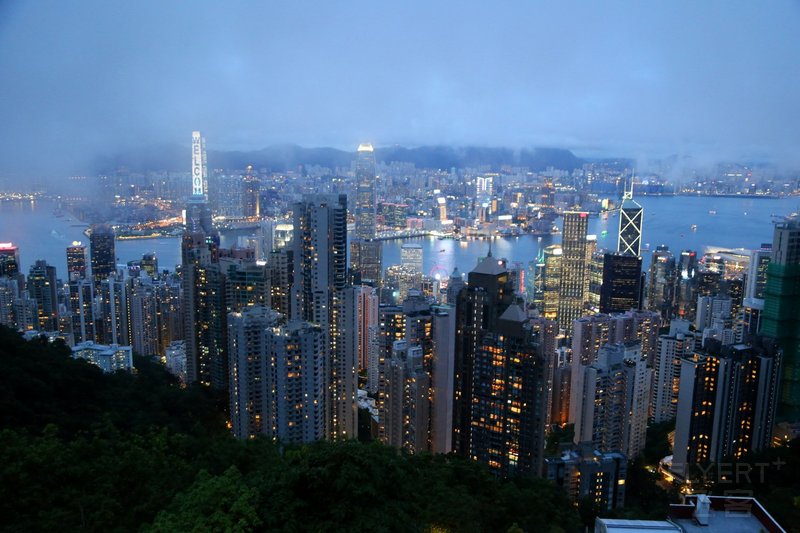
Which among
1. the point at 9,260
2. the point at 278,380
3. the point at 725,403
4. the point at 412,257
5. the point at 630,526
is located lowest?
the point at 725,403

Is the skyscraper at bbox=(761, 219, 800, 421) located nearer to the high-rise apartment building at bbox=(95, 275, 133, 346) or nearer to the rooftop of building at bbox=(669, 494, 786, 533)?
the rooftop of building at bbox=(669, 494, 786, 533)

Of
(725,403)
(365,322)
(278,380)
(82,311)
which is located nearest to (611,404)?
(725,403)

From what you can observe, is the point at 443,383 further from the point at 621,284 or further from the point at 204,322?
the point at 621,284

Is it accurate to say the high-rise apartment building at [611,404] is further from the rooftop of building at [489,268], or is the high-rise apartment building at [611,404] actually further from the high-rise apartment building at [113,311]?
the high-rise apartment building at [113,311]

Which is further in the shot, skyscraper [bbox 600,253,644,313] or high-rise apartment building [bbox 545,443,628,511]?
skyscraper [bbox 600,253,644,313]

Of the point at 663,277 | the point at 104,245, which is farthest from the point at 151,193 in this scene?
the point at 663,277

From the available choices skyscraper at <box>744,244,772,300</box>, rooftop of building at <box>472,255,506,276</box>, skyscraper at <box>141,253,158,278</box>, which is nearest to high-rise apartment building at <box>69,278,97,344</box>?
skyscraper at <box>141,253,158,278</box>

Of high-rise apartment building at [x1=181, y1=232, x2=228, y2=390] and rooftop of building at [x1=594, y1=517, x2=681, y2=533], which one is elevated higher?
rooftop of building at [x1=594, y1=517, x2=681, y2=533]
